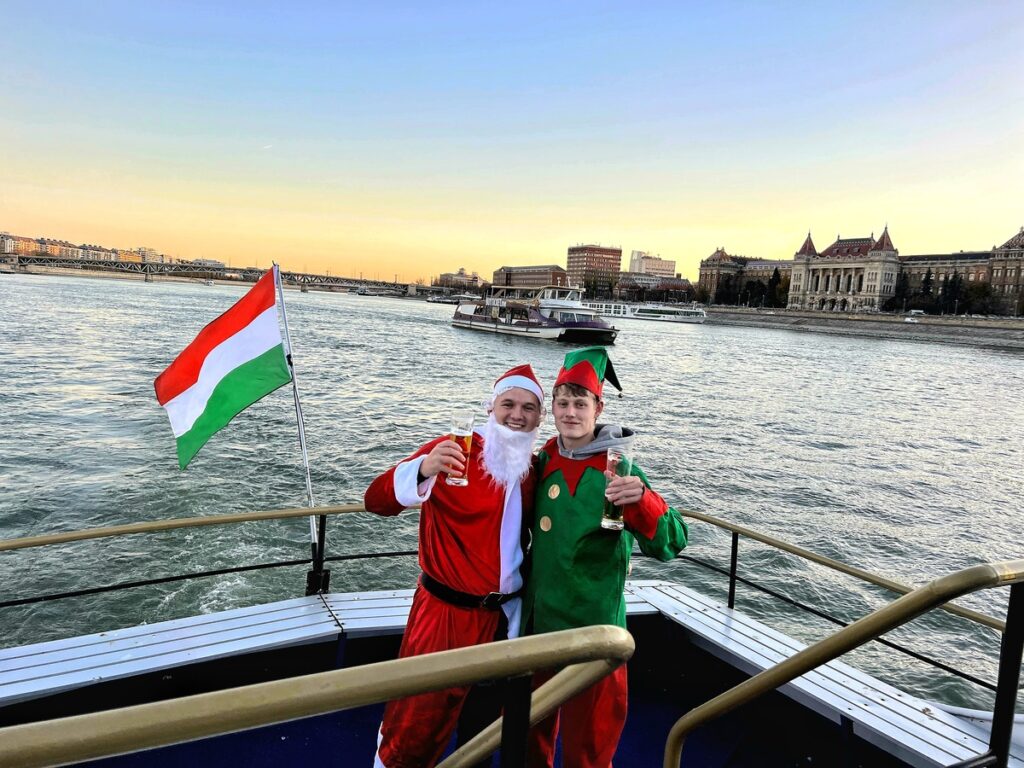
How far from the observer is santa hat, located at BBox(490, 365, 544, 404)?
212 cm

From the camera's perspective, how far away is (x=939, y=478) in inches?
541

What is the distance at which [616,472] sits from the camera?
5.95 feet

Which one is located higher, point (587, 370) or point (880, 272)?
point (880, 272)

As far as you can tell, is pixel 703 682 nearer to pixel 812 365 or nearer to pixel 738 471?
pixel 738 471

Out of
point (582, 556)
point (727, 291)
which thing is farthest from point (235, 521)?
point (727, 291)

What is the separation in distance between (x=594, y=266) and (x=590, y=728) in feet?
595

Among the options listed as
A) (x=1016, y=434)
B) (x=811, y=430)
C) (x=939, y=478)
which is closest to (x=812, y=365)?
(x=1016, y=434)

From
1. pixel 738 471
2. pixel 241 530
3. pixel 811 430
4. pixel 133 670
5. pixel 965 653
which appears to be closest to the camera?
pixel 133 670

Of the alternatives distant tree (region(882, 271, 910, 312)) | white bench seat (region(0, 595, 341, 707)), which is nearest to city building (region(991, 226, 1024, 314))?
distant tree (region(882, 271, 910, 312))

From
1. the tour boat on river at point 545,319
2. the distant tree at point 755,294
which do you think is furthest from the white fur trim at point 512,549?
the distant tree at point 755,294

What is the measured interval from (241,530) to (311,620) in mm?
5669

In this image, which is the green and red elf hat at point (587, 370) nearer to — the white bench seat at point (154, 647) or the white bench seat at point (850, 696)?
the white bench seat at point (850, 696)

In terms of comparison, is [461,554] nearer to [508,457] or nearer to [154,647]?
[508,457]

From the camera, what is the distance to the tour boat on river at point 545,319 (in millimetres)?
44438
